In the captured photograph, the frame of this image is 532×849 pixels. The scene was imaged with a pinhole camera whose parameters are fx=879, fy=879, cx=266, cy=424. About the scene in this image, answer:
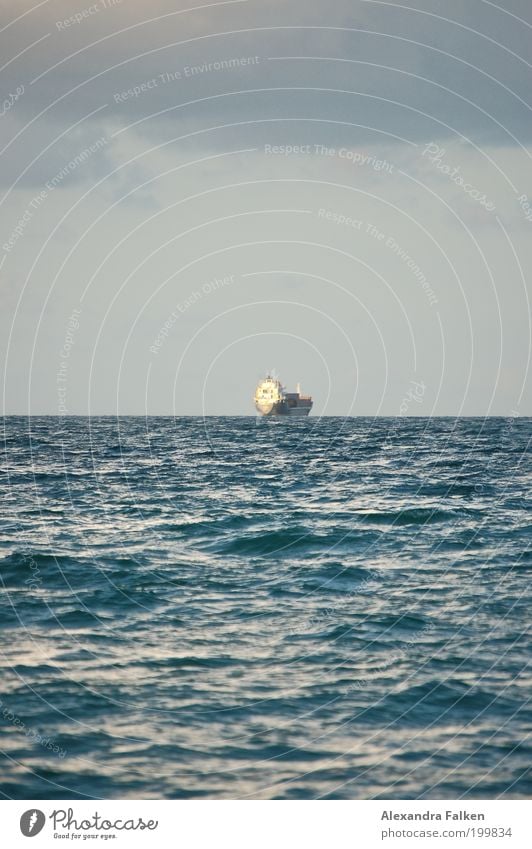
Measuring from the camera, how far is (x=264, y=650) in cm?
1747

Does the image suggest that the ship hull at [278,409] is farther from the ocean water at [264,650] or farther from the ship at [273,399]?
the ocean water at [264,650]

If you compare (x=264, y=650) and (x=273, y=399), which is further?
(x=273, y=399)

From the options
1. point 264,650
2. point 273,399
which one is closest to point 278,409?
point 273,399

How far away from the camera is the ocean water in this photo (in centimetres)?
1269

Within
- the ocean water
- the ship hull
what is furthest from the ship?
the ocean water

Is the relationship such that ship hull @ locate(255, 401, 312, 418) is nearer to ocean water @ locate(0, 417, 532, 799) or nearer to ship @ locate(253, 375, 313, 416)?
ship @ locate(253, 375, 313, 416)

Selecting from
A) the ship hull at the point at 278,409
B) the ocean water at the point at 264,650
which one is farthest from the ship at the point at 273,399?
the ocean water at the point at 264,650

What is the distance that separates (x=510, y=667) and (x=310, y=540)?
13460mm

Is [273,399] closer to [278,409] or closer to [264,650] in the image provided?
[278,409]

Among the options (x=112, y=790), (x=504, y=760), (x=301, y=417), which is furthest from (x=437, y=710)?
(x=301, y=417)
